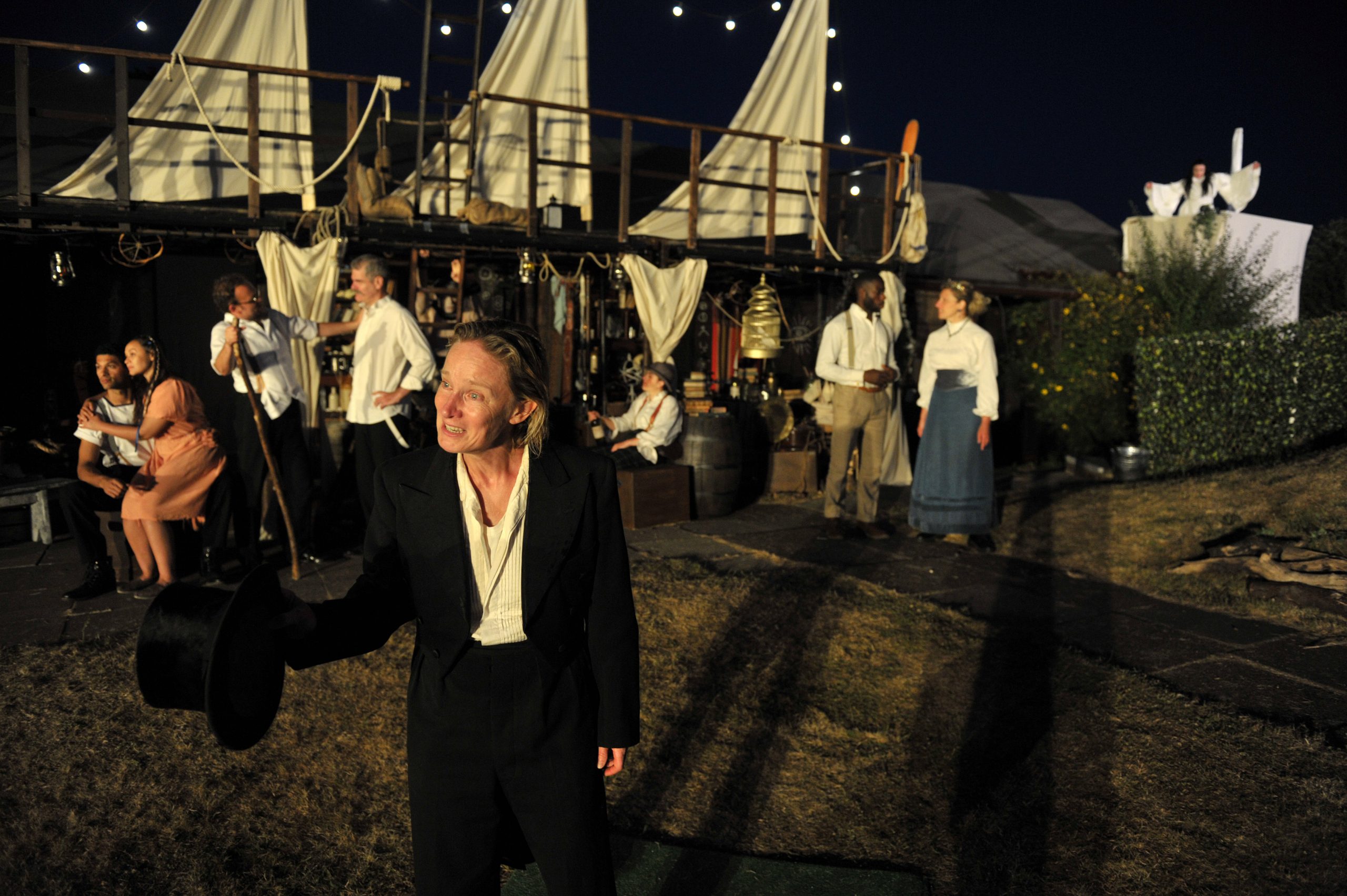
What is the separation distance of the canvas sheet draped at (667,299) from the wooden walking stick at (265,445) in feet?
15.8

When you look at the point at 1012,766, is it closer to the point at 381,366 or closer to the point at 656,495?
the point at 381,366

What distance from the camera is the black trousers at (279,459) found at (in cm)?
574

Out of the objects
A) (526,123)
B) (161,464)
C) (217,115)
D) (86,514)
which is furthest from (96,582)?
(526,123)

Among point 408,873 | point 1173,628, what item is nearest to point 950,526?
point 1173,628

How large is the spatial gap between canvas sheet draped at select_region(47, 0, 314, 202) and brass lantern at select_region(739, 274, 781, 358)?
15.7ft

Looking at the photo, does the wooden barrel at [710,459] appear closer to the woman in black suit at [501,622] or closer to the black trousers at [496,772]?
the woman in black suit at [501,622]

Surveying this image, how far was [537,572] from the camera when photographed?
185 cm

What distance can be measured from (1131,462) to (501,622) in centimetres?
993

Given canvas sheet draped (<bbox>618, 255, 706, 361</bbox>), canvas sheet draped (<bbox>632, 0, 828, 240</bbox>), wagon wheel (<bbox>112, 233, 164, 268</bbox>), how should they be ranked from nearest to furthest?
wagon wheel (<bbox>112, 233, 164, 268</bbox>), canvas sheet draped (<bbox>618, 255, 706, 361</bbox>), canvas sheet draped (<bbox>632, 0, 828, 240</bbox>)

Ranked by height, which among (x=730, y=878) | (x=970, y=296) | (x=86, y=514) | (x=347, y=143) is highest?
(x=347, y=143)

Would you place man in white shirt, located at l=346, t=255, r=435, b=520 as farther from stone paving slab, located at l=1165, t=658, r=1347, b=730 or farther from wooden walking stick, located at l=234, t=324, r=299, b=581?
stone paving slab, located at l=1165, t=658, r=1347, b=730

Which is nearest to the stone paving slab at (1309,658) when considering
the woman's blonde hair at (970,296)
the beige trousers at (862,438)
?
the woman's blonde hair at (970,296)

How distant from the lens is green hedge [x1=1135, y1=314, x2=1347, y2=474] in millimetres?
9023

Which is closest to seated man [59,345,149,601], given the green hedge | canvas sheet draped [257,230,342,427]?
canvas sheet draped [257,230,342,427]
